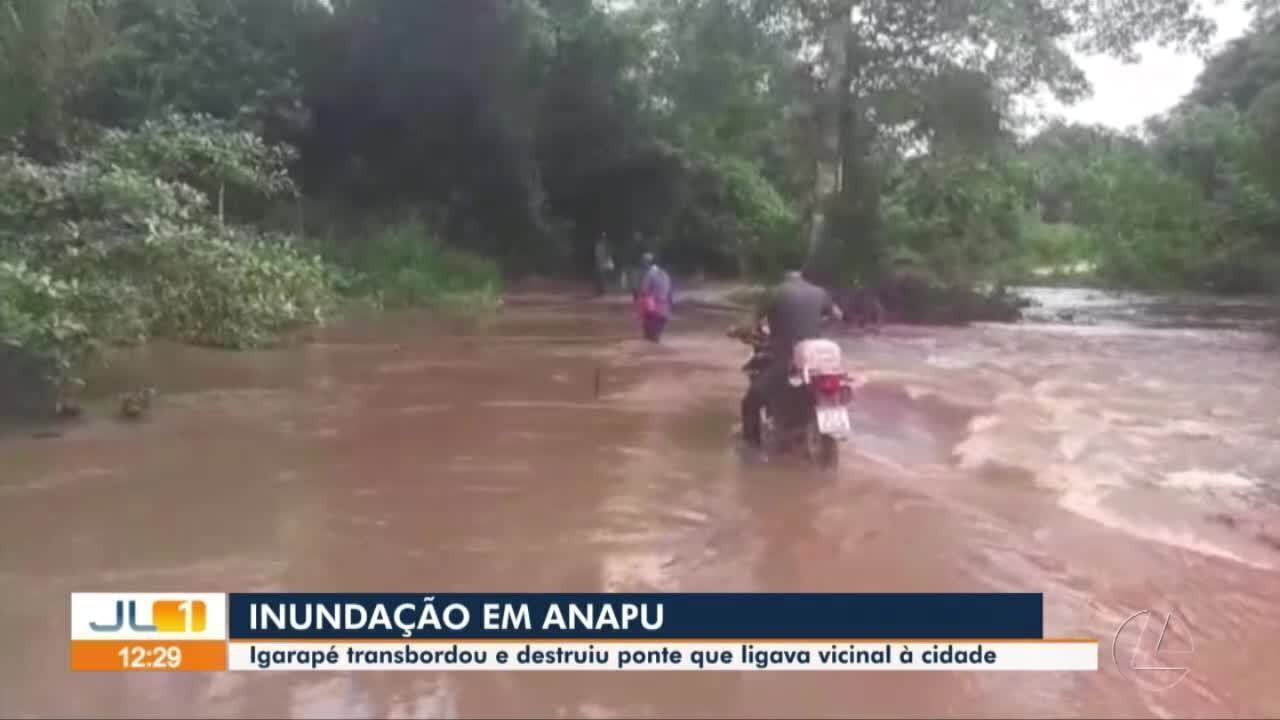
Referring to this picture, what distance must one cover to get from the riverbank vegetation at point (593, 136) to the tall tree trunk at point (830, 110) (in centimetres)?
7

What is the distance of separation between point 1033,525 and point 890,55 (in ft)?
62.3

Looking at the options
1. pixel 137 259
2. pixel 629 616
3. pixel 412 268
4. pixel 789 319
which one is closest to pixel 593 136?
pixel 412 268

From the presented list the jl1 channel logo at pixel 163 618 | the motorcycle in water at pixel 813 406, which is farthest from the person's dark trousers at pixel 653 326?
the jl1 channel logo at pixel 163 618

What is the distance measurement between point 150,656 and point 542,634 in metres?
1.53

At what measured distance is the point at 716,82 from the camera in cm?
2820

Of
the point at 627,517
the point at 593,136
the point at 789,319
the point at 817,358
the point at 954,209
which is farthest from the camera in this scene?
the point at 593,136

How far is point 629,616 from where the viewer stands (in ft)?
17.3

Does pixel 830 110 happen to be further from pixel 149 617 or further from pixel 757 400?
pixel 149 617

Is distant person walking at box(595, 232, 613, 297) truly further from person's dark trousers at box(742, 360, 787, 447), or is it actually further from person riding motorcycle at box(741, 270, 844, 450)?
person riding motorcycle at box(741, 270, 844, 450)

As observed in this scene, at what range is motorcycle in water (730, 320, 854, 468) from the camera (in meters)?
8.98

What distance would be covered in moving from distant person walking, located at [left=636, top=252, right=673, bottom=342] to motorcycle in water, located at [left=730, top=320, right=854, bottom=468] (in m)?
7.93

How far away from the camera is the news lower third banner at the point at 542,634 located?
4902 millimetres

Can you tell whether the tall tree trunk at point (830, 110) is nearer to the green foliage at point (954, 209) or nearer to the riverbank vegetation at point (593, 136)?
the riverbank vegetation at point (593, 136)
